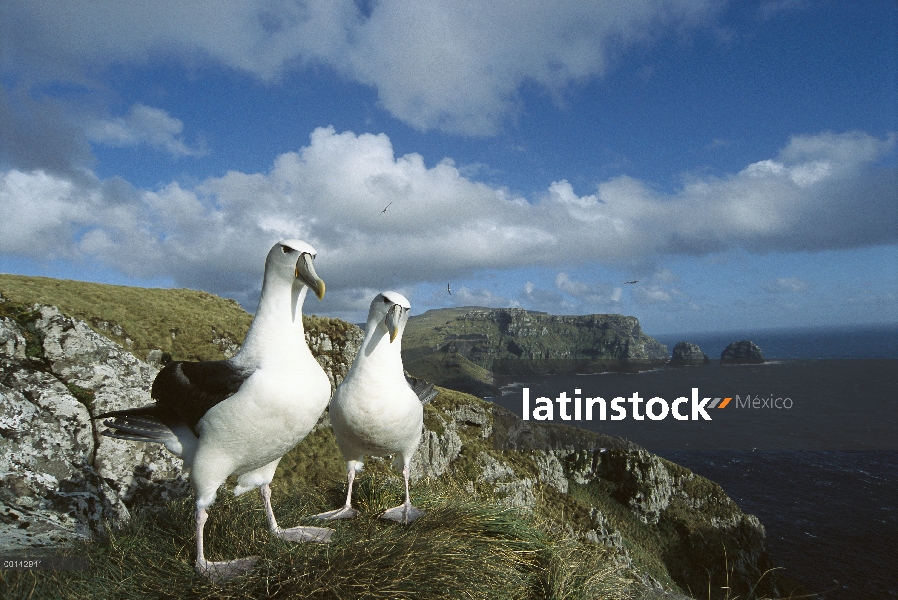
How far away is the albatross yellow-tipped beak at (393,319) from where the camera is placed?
6.54 m

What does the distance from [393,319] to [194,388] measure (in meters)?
2.49

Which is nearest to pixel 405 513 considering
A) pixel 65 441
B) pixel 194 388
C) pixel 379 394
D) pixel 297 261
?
pixel 379 394

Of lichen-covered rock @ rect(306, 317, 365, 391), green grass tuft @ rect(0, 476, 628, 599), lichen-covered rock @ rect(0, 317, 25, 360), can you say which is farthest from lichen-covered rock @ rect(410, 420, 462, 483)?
lichen-covered rock @ rect(0, 317, 25, 360)

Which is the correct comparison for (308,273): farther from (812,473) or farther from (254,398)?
(812,473)

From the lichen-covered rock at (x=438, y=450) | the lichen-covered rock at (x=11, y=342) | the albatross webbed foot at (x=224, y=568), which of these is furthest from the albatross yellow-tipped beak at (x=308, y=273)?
the lichen-covered rock at (x=438, y=450)

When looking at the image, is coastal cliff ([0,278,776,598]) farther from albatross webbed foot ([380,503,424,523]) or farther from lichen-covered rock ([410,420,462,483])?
albatross webbed foot ([380,503,424,523])

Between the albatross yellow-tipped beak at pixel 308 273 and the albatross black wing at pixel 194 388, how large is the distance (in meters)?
1.18

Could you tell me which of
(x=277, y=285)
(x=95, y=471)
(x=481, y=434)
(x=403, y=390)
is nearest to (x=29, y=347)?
(x=95, y=471)

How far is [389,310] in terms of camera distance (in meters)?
6.79

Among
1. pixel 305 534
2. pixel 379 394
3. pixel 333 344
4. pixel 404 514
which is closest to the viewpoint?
pixel 305 534

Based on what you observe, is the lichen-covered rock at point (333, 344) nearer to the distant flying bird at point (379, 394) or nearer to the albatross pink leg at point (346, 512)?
the albatross pink leg at point (346, 512)

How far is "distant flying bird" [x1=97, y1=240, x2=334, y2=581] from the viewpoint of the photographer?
534cm

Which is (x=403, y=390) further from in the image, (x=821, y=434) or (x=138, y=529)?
(x=821, y=434)

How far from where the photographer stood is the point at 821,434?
154625mm
